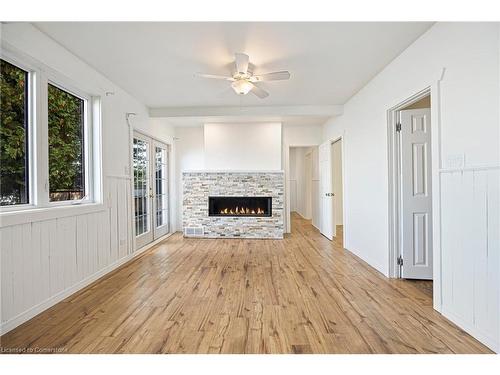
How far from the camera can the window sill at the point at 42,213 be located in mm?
2058

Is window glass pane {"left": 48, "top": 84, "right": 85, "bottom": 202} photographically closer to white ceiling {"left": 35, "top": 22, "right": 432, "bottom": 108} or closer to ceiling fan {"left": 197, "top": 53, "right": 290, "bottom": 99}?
white ceiling {"left": 35, "top": 22, "right": 432, "bottom": 108}

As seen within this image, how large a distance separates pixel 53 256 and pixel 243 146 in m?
4.20

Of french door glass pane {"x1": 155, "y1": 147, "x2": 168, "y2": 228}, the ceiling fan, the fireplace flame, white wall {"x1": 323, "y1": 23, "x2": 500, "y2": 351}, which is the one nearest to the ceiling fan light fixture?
the ceiling fan

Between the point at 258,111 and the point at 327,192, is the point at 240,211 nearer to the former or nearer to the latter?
the point at 327,192

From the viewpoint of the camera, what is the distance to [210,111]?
4965 millimetres

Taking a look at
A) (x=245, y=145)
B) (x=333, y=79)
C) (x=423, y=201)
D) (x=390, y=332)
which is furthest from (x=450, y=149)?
(x=245, y=145)

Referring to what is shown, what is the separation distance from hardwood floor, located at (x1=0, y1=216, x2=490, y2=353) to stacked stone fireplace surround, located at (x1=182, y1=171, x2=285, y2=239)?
6.55 feet

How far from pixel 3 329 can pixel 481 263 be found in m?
3.51

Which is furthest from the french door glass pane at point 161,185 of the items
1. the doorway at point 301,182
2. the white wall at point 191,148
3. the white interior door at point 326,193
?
the doorway at point 301,182

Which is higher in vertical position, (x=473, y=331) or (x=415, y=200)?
(x=415, y=200)

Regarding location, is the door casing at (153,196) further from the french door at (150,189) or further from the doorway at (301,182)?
the doorway at (301,182)

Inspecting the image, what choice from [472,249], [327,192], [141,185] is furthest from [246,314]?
[327,192]

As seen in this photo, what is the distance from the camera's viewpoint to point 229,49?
108 inches
